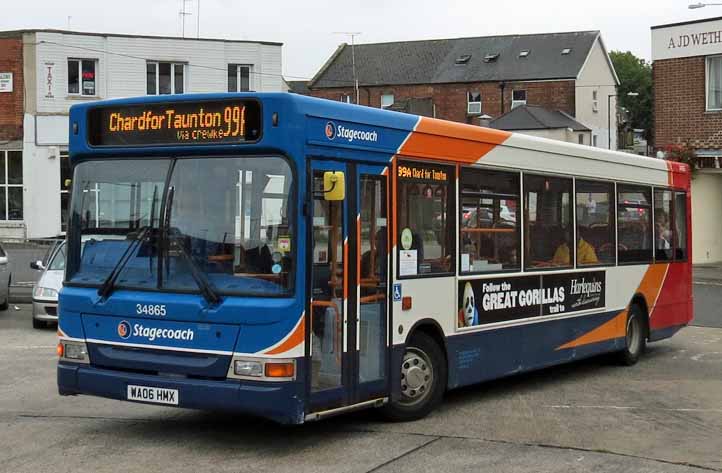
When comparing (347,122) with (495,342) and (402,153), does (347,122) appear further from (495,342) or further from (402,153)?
(495,342)

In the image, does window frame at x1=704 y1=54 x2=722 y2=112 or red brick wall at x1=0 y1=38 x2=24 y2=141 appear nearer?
window frame at x1=704 y1=54 x2=722 y2=112

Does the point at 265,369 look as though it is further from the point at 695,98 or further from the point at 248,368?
the point at 695,98

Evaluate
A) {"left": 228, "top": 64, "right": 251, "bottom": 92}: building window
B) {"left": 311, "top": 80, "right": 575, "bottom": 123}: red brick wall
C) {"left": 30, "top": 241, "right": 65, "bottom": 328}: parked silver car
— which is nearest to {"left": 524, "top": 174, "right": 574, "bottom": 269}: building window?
{"left": 30, "top": 241, "right": 65, "bottom": 328}: parked silver car

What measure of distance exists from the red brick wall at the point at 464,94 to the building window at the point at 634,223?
179ft

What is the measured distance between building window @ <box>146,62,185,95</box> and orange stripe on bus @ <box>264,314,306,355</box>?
3620 cm

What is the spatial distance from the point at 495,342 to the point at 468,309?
0.66m

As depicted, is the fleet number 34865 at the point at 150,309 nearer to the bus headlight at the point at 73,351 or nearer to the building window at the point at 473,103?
the bus headlight at the point at 73,351

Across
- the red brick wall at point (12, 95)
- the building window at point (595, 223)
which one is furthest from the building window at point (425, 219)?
the red brick wall at point (12, 95)

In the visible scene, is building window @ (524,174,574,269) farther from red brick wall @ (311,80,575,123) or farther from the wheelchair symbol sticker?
red brick wall @ (311,80,575,123)

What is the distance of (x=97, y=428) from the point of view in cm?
904

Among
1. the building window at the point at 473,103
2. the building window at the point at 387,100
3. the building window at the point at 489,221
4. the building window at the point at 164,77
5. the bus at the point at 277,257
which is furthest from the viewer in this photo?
the building window at the point at 387,100

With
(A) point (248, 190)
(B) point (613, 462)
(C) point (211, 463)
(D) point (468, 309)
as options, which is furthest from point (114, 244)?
(B) point (613, 462)

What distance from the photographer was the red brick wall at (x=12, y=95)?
40.7 meters

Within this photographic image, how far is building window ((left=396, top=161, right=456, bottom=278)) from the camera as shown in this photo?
9.17 m
